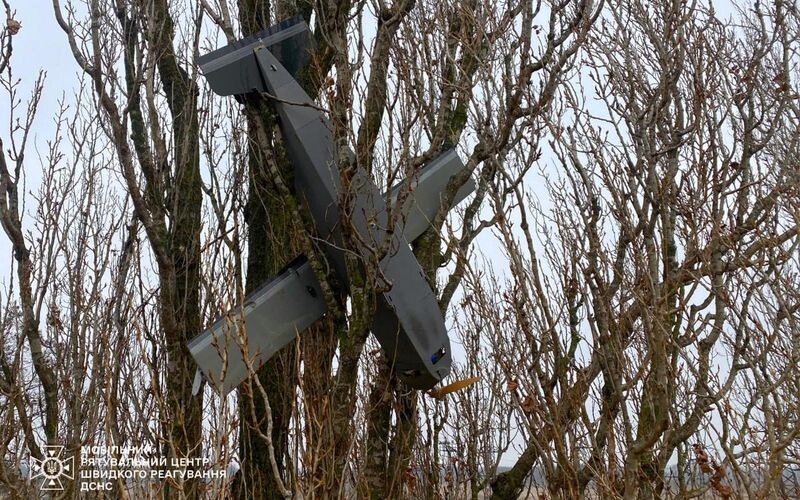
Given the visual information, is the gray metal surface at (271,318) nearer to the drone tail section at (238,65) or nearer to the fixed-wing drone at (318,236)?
the fixed-wing drone at (318,236)

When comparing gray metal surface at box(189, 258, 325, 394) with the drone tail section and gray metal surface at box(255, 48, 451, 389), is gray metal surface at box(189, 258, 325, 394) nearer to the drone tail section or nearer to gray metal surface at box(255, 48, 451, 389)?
gray metal surface at box(255, 48, 451, 389)

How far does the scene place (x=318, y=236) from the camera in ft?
14.1

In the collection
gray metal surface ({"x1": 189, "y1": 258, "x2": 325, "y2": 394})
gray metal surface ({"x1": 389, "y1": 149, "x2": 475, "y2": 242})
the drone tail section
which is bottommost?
gray metal surface ({"x1": 189, "y1": 258, "x2": 325, "y2": 394})

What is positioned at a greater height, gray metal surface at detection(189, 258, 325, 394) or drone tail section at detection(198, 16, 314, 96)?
drone tail section at detection(198, 16, 314, 96)

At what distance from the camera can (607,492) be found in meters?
3.24

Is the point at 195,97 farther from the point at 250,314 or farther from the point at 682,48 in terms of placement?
the point at 682,48

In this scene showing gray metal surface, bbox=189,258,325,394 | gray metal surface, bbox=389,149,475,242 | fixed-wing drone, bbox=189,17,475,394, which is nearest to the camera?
gray metal surface, bbox=189,258,325,394

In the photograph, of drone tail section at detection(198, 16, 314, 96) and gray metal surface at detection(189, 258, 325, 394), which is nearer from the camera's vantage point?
gray metal surface at detection(189, 258, 325, 394)

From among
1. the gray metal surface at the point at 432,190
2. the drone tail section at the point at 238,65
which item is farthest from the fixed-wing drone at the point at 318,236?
the gray metal surface at the point at 432,190

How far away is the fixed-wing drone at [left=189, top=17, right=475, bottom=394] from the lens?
4.00 m

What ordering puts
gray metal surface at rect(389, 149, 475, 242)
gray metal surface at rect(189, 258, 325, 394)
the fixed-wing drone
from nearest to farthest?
gray metal surface at rect(189, 258, 325, 394) < the fixed-wing drone < gray metal surface at rect(389, 149, 475, 242)

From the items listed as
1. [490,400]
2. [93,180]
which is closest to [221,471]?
[490,400]

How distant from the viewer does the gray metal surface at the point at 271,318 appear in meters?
3.65

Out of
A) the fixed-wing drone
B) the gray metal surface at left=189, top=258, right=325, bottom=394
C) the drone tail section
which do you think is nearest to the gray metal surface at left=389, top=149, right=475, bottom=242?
the fixed-wing drone
